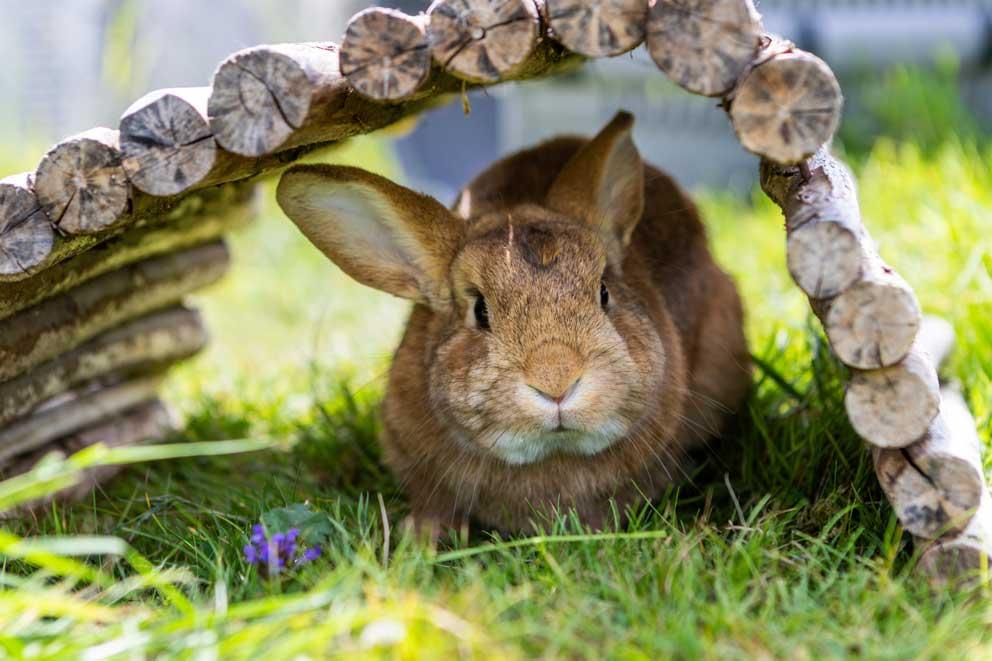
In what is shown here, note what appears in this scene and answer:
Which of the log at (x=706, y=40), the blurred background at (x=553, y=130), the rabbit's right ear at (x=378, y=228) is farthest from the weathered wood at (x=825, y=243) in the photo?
the blurred background at (x=553, y=130)

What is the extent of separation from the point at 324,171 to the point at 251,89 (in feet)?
1.64

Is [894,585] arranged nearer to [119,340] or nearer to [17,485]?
[17,485]

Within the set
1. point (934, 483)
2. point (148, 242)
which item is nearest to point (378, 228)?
point (148, 242)

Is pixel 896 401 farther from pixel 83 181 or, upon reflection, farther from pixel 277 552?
pixel 83 181

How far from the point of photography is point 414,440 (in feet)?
11.0

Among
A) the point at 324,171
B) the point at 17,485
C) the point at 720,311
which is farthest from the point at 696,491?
the point at 17,485

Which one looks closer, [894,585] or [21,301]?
[894,585]

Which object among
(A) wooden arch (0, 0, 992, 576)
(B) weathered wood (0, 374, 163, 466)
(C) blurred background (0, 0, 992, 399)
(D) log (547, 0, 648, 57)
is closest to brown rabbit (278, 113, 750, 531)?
(A) wooden arch (0, 0, 992, 576)

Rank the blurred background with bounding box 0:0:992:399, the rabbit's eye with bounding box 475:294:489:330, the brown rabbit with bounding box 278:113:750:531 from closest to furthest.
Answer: the brown rabbit with bounding box 278:113:750:531 < the rabbit's eye with bounding box 475:294:489:330 < the blurred background with bounding box 0:0:992:399

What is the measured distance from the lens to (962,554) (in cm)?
262

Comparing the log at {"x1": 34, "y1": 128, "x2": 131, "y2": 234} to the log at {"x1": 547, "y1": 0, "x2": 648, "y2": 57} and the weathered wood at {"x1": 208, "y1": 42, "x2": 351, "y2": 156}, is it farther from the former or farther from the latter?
the log at {"x1": 547, "y1": 0, "x2": 648, "y2": 57}

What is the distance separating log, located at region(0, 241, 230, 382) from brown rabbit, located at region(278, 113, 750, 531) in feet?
2.86

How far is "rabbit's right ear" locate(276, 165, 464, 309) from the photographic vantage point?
3246 millimetres

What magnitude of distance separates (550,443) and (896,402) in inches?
33.3
